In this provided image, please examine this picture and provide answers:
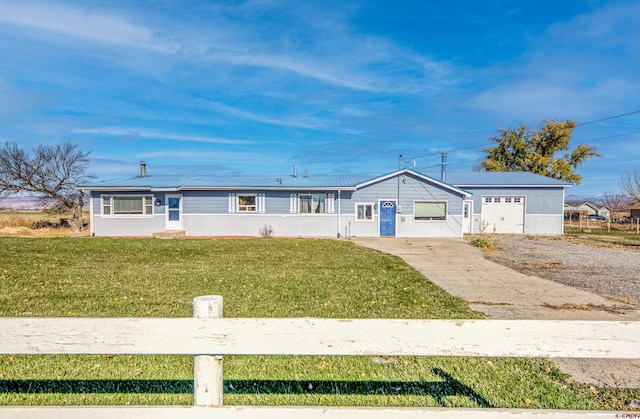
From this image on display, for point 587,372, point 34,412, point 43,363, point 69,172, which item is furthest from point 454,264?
point 69,172

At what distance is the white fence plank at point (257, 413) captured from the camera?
1831mm

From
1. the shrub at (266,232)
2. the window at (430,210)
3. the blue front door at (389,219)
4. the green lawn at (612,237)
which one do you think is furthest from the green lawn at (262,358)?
the green lawn at (612,237)

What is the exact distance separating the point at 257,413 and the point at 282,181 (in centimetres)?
2086

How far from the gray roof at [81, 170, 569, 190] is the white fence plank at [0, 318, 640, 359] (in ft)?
62.0

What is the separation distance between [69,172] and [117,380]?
28.9 metres

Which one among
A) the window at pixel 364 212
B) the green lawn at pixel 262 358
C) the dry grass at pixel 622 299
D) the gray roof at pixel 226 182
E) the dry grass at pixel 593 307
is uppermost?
the gray roof at pixel 226 182

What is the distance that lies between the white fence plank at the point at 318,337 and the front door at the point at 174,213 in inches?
803

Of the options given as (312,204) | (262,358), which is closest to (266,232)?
(312,204)

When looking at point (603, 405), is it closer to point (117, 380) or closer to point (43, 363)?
point (117, 380)

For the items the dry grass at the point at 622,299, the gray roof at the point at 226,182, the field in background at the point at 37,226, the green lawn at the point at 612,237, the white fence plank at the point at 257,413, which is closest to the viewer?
the white fence plank at the point at 257,413

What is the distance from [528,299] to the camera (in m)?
7.12

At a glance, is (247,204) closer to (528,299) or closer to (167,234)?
(167,234)

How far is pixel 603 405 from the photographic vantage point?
10.7 feet

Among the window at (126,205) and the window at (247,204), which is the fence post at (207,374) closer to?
the window at (247,204)
